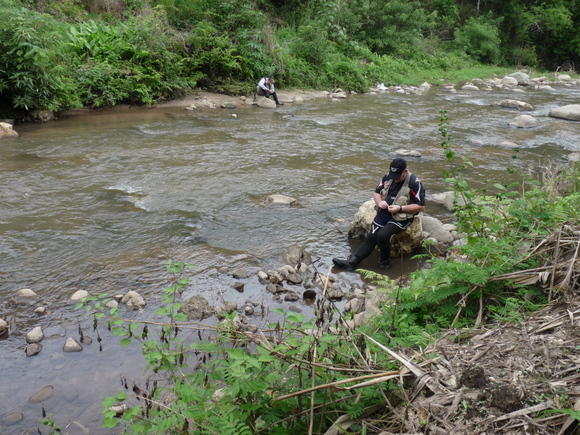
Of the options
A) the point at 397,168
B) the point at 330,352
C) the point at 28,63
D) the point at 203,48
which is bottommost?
the point at 330,352

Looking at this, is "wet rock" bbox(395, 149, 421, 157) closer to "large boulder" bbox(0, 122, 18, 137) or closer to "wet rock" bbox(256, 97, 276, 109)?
"wet rock" bbox(256, 97, 276, 109)

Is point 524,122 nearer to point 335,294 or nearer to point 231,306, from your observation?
point 335,294

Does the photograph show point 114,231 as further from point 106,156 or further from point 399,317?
point 399,317

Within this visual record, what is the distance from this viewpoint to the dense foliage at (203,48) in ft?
40.4

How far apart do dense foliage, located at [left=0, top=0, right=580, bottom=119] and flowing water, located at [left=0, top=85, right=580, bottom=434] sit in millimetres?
1093

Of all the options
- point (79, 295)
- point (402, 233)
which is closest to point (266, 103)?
point (402, 233)

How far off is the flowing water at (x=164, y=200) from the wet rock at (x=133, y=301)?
0.09m

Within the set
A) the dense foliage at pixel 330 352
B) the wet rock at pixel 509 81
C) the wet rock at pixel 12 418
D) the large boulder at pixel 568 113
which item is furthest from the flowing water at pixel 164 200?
the wet rock at pixel 509 81

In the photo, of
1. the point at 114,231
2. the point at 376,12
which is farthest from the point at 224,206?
the point at 376,12

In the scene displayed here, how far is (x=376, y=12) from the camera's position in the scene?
2841cm

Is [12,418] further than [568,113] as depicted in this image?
No

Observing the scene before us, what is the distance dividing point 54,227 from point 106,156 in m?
3.71

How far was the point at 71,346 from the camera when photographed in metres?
4.31

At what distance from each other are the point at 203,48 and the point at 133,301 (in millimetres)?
14953
